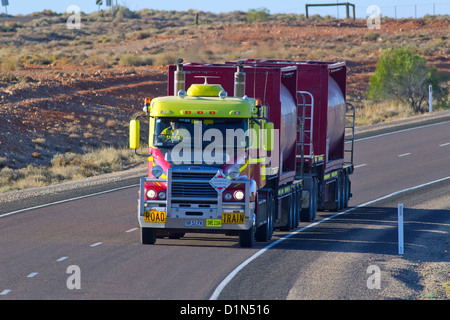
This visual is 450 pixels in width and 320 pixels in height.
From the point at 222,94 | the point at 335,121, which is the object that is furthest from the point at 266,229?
the point at 335,121

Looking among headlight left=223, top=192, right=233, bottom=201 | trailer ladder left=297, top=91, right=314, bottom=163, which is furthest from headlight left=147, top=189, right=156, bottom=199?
trailer ladder left=297, top=91, right=314, bottom=163

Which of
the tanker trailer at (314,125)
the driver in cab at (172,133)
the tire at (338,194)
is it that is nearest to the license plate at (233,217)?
the driver in cab at (172,133)

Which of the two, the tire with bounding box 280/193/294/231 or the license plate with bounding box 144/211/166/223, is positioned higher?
the license plate with bounding box 144/211/166/223

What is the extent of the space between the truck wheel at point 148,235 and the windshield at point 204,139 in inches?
62.6

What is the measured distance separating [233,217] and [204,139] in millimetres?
1644

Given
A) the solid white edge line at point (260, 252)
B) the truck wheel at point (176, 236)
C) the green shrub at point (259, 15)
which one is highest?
the green shrub at point (259, 15)

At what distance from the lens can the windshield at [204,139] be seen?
53.8ft

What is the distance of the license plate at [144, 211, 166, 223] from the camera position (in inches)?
638

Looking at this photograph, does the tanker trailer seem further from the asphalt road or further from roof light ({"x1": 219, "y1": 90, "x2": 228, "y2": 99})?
roof light ({"x1": 219, "y1": 90, "x2": 228, "y2": 99})

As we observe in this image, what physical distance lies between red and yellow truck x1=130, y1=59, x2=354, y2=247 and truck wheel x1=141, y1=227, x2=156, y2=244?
0.07 ft

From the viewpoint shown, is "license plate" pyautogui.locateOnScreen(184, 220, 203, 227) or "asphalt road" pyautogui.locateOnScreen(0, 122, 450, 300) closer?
"asphalt road" pyautogui.locateOnScreen(0, 122, 450, 300)

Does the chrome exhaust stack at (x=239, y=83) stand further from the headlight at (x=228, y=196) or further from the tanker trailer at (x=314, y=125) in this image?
the headlight at (x=228, y=196)
